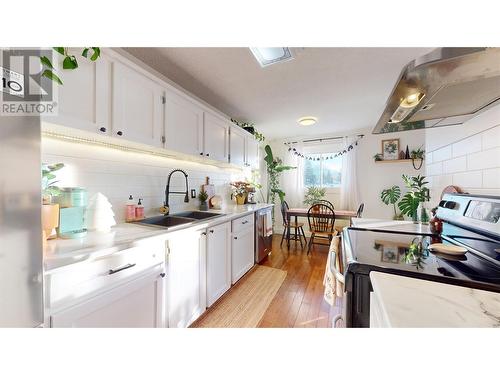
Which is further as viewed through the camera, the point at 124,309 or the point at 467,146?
the point at 467,146

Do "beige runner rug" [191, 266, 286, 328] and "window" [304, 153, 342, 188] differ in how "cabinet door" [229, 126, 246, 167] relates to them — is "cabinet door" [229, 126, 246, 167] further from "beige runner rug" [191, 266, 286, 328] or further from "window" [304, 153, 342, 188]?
"window" [304, 153, 342, 188]

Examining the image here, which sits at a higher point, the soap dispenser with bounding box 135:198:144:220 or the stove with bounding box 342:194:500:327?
the soap dispenser with bounding box 135:198:144:220

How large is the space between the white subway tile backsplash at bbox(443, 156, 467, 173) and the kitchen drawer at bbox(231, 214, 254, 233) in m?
1.86

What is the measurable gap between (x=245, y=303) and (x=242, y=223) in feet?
2.67

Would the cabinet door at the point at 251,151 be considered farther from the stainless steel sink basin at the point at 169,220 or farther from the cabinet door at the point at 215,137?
the stainless steel sink basin at the point at 169,220

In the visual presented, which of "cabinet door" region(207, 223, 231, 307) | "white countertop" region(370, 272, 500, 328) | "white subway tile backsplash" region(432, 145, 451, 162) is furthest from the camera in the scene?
"cabinet door" region(207, 223, 231, 307)

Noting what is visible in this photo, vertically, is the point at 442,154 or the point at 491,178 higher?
the point at 442,154

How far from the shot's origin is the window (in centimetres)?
412

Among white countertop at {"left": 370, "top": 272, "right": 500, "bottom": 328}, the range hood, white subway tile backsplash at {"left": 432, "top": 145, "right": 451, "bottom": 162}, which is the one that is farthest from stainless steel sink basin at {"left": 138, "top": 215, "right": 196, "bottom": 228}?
white subway tile backsplash at {"left": 432, "top": 145, "right": 451, "bottom": 162}

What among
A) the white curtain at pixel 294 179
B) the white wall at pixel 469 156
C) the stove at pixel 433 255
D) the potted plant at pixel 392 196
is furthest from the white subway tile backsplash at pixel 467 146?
the white curtain at pixel 294 179

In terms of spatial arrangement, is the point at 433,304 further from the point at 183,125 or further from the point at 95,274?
the point at 183,125

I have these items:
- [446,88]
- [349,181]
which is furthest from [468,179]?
[349,181]

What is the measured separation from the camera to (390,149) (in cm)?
363
